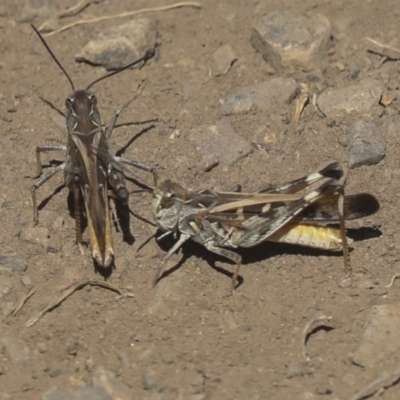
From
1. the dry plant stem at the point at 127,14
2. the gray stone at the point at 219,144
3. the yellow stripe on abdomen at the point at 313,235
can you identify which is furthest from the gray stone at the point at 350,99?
the dry plant stem at the point at 127,14

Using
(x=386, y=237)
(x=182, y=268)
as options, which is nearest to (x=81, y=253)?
(x=182, y=268)

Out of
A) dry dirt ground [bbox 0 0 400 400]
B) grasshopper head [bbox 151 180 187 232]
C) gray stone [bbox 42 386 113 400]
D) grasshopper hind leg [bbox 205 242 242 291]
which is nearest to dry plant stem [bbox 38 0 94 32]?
dry dirt ground [bbox 0 0 400 400]

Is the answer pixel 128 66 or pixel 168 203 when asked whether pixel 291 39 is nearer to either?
pixel 128 66

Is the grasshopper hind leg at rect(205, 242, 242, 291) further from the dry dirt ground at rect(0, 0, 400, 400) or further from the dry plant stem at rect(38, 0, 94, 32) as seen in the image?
the dry plant stem at rect(38, 0, 94, 32)

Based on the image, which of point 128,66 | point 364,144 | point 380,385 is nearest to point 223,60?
point 128,66

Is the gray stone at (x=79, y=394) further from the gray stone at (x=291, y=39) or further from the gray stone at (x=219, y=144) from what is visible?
the gray stone at (x=291, y=39)

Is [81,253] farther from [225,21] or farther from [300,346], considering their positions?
[225,21]

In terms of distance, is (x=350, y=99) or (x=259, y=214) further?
(x=350, y=99)
